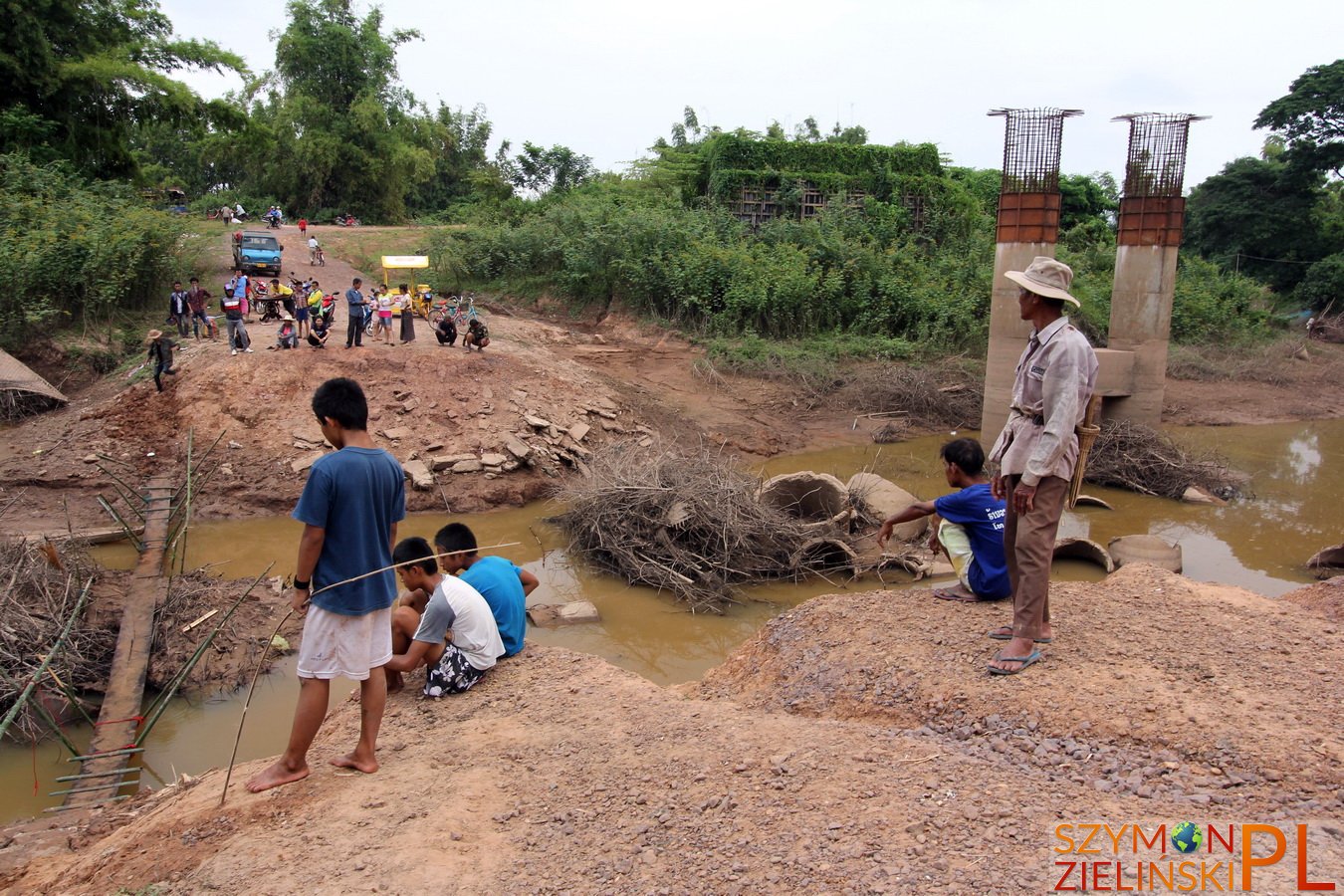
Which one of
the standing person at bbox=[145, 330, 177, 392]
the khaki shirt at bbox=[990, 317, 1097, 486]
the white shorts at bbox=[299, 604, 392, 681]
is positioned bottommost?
the white shorts at bbox=[299, 604, 392, 681]

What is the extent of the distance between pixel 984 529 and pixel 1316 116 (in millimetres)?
30367

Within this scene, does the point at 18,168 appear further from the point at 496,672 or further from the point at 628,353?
the point at 496,672

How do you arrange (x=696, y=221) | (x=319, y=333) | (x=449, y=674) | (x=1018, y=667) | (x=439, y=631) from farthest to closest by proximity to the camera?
(x=696, y=221), (x=319, y=333), (x=449, y=674), (x=439, y=631), (x=1018, y=667)

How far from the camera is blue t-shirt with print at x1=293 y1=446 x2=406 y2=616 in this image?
353 cm

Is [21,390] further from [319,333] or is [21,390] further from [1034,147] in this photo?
[1034,147]

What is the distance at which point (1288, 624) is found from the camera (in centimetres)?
482

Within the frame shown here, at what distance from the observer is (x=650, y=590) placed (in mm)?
8586

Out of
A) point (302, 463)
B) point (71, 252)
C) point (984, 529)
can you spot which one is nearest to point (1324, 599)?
point (984, 529)

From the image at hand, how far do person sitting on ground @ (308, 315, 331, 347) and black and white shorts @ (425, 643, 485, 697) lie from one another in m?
10.0

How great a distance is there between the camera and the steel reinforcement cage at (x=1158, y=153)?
489 inches

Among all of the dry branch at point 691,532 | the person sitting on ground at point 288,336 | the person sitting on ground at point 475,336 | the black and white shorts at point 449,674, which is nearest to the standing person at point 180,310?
the person sitting on ground at point 288,336

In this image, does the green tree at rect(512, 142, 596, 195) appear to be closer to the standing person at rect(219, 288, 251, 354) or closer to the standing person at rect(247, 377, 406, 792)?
the standing person at rect(219, 288, 251, 354)

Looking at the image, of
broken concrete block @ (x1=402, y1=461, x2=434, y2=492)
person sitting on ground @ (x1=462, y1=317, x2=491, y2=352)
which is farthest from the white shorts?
person sitting on ground @ (x1=462, y1=317, x2=491, y2=352)

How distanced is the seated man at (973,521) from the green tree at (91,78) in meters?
20.1
